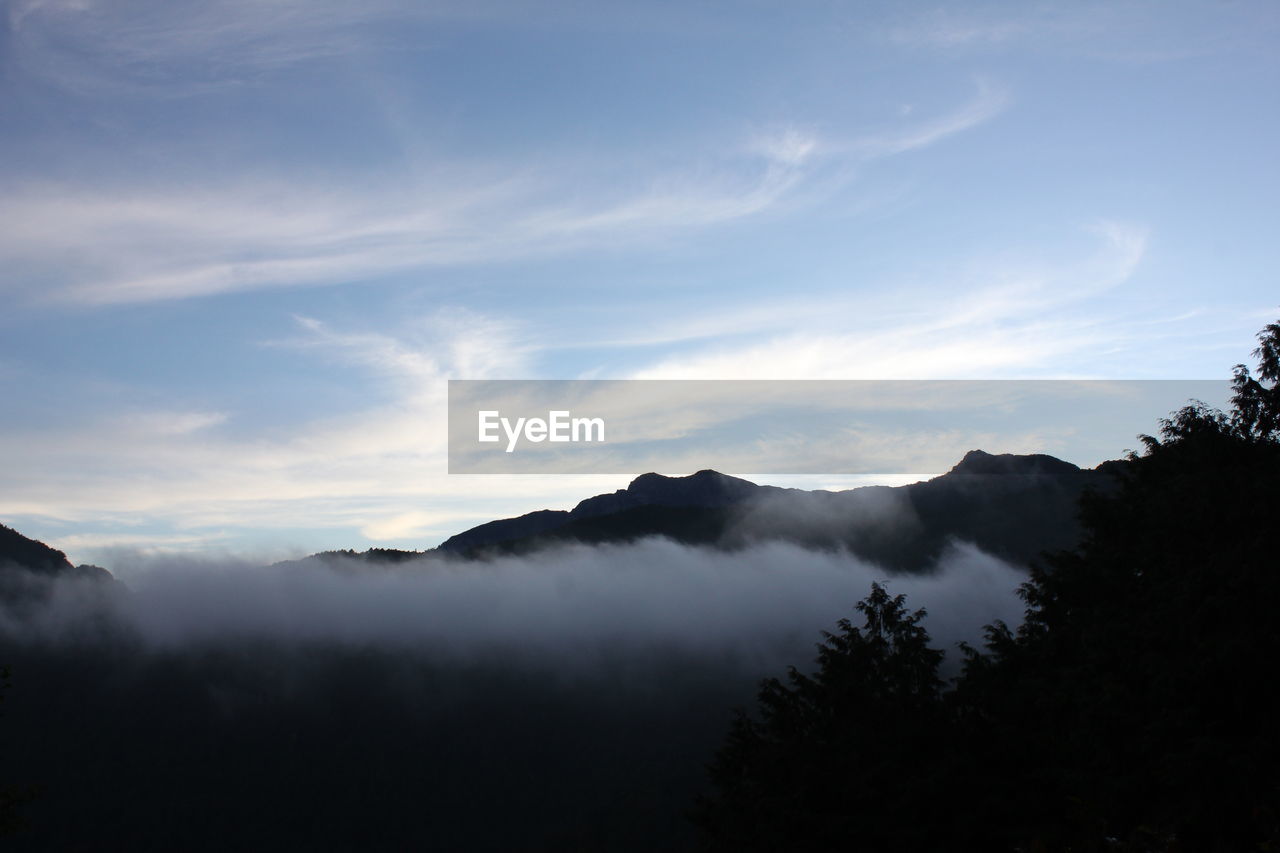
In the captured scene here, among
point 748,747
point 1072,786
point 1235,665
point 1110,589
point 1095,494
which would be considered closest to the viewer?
point 1235,665

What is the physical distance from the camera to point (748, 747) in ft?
143

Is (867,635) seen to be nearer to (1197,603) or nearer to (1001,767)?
(1001,767)

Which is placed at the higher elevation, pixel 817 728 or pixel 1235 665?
pixel 1235 665

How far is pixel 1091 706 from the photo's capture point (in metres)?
26.4

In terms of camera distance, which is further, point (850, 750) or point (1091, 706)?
point (850, 750)

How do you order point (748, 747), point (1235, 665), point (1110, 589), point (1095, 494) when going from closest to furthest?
point (1235, 665) → point (1110, 589) → point (1095, 494) → point (748, 747)

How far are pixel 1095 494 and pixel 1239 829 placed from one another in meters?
14.8

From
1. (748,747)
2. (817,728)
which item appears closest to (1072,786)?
(817,728)

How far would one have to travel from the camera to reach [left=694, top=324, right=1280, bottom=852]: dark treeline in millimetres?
24000

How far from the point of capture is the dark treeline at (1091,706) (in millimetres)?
24000

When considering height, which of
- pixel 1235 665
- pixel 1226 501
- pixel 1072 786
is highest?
pixel 1226 501

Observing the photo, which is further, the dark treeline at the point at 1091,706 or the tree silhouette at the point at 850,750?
the tree silhouette at the point at 850,750

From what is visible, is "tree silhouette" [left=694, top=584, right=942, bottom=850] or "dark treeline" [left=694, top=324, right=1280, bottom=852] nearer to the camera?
"dark treeline" [left=694, top=324, right=1280, bottom=852]

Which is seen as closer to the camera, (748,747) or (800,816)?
(800,816)
